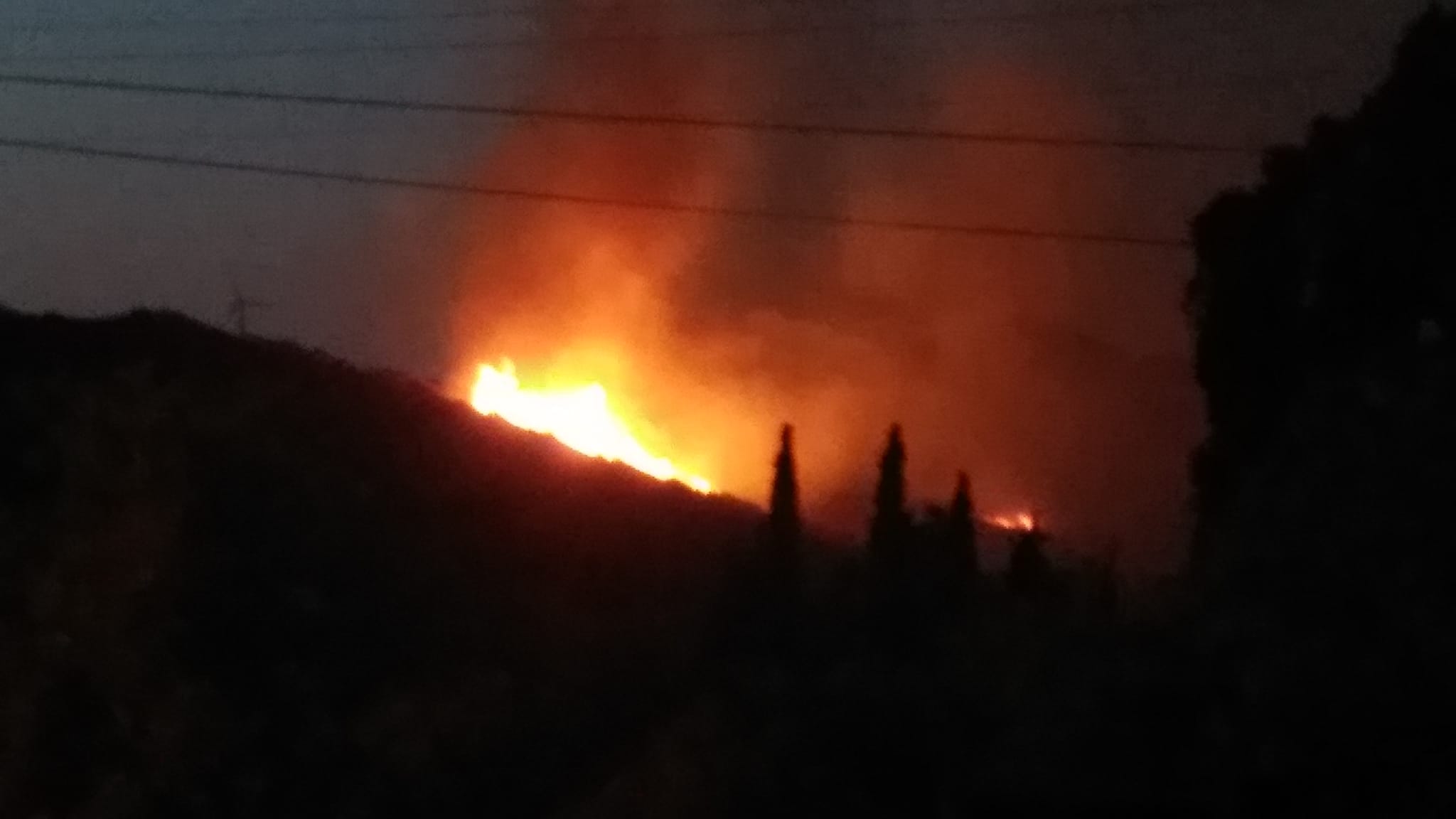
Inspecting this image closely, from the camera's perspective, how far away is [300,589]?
113 ft

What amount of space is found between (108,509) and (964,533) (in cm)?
1815

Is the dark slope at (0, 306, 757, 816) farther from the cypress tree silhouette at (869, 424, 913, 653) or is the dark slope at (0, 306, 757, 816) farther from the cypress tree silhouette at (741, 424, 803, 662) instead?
the cypress tree silhouette at (869, 424, 913, 653)

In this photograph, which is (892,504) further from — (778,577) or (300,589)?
(300,589)

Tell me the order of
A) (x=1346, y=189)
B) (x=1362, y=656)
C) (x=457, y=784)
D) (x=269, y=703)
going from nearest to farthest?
1. (x=1362, y=656)
2. (x=1346, y=189)
3. (x=457, y=784)
4. (x=269, y=703)

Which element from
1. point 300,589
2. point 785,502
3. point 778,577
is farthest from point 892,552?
point 300,589

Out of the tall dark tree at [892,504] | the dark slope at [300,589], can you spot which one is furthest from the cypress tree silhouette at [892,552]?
the dark slope at [300,589]

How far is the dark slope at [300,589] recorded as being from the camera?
27.3 m

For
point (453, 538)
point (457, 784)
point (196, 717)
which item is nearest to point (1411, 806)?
point (457, 784)

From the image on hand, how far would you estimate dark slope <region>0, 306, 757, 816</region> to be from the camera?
27297mm

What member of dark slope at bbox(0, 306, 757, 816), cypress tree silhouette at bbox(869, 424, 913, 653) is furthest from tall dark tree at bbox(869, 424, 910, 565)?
dark slope at bbox(0, 306, 757, 816)

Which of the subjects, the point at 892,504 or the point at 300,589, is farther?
the point at 892,504

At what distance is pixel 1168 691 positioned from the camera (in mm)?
15977

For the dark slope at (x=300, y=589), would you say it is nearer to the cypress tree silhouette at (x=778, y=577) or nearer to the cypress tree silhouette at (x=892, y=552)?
the cypress tree silhouette at (x=778, y=577)

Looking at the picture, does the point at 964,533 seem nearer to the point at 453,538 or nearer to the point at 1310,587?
the point at 453,538
